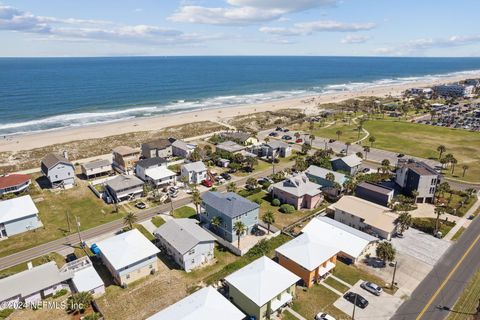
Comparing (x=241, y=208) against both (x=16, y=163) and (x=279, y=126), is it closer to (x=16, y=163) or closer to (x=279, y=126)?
(x=16, y=163)

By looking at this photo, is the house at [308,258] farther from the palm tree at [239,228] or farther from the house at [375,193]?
the house at [375,193]

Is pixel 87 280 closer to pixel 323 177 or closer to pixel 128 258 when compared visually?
pixel 128 258

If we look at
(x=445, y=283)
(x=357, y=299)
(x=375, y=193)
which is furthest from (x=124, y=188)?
(x=445, y=283)

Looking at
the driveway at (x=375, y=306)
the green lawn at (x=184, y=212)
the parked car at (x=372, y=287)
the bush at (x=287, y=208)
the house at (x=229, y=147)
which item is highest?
the house at (x=229, y=147)

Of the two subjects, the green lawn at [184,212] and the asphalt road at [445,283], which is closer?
the asphalt road at [445,283]

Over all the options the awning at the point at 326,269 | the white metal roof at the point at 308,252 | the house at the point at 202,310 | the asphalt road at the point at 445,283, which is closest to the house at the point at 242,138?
the white metal roof at the point at 308,252

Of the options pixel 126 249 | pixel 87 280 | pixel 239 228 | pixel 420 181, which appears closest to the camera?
pixel 87 280

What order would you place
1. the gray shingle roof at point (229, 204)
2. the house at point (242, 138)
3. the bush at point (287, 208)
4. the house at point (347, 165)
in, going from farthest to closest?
the house at point (242, 138) → the house at point (347, 165) → the bush at point (287, 208) → the gray shingle roof at point (229, 204)

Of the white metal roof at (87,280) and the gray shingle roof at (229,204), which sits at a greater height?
the gray shingle roof at (229,204)
